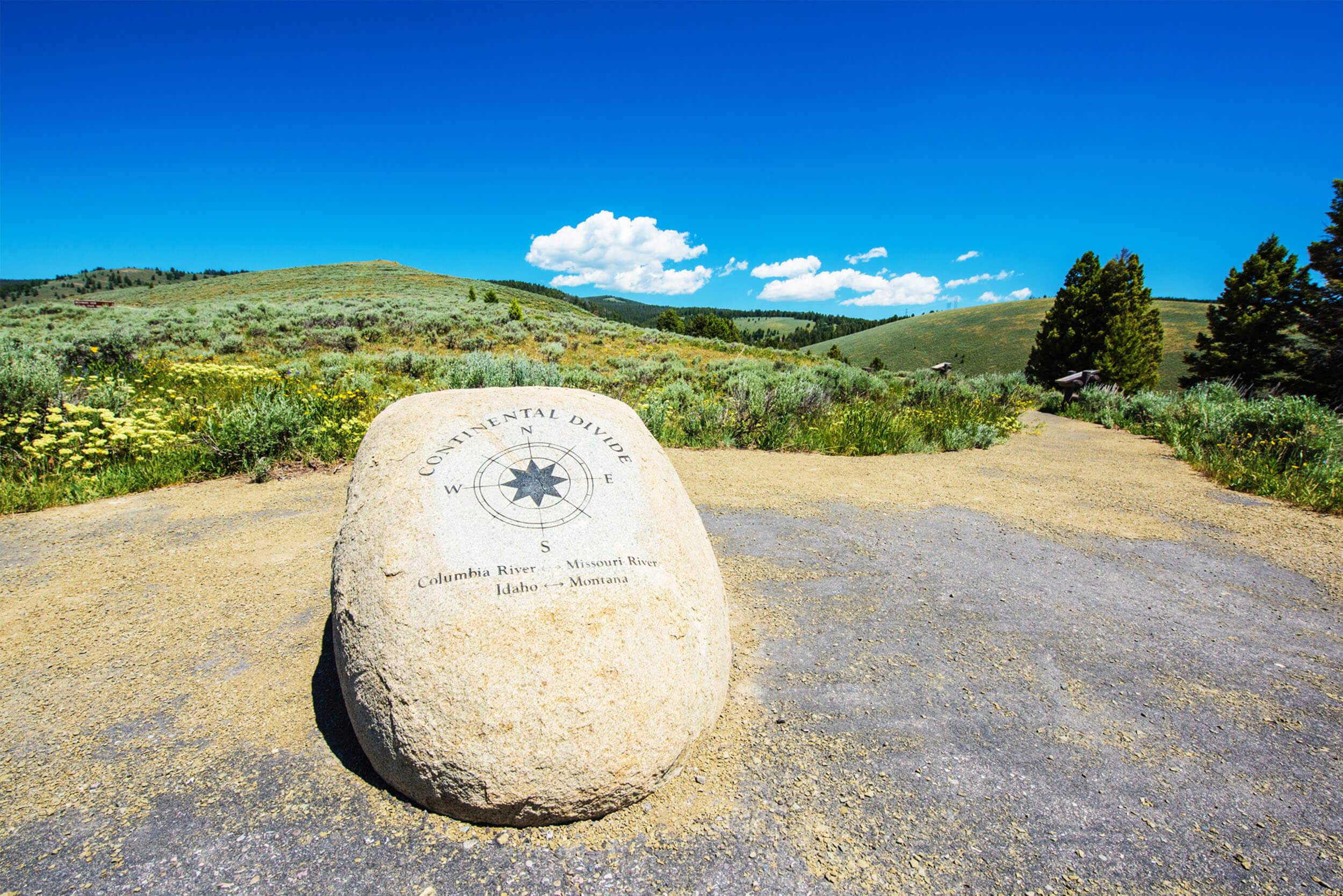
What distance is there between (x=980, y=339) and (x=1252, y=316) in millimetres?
55840

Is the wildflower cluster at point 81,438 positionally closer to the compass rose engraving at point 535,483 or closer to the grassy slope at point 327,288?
the compass rose engraving at point 535,483

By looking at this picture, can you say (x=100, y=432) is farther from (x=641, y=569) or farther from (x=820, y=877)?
(x=820, y=877)

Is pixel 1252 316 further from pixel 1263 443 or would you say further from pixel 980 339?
pixel 980 339

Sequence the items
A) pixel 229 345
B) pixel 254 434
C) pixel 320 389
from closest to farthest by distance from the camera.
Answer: pixel 254 434 < pixel 320 389 < pixel 229 345

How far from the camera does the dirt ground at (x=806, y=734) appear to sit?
6.62ft

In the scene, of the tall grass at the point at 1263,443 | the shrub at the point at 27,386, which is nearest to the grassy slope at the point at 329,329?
the shrub at the point at 27,386

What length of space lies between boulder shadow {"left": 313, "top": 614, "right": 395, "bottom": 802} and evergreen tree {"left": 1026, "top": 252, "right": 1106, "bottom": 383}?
3442 cm

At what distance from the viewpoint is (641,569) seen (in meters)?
2.47

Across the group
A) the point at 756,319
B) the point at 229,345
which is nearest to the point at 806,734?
the point at 229,345

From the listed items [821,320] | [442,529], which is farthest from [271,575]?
[821,320]

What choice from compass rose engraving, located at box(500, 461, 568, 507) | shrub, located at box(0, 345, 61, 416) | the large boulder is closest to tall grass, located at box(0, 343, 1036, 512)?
shrub, located at box(0, 345, 61, 416)

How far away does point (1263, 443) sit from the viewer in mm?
8586

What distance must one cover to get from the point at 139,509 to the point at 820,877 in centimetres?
687

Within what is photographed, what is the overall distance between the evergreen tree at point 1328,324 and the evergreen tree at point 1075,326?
1223 cm
